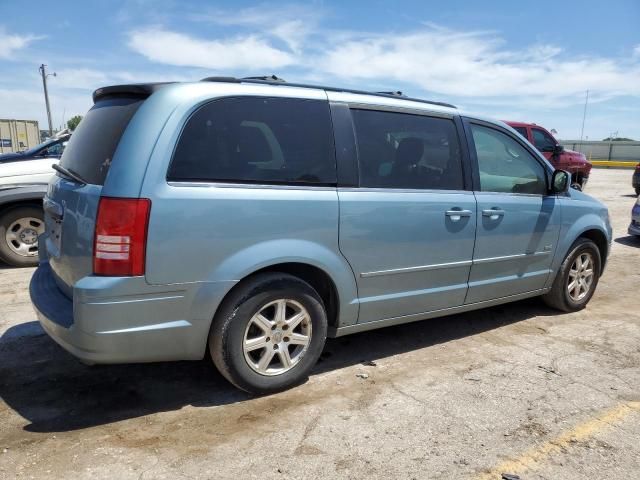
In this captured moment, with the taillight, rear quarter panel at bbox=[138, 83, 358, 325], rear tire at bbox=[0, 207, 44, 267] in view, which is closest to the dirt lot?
rear quarter panel at bbox=[138, 83, 358, 325]

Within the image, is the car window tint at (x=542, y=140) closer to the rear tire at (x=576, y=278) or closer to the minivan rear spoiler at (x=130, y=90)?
the rear tire at (x=576, y=278)

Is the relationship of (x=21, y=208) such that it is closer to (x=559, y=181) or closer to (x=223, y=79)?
(x=223, y=79)

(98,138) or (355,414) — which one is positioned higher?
(98,138)

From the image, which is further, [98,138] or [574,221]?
[574,221]

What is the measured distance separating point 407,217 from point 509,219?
1133mm

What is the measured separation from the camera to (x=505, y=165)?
4.46 meters

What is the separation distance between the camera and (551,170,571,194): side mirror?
4695 millimetres

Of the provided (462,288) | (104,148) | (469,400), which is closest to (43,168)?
(104,148)

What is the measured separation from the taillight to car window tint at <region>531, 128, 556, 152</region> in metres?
12.0

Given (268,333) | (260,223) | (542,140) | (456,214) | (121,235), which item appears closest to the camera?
(121,235)

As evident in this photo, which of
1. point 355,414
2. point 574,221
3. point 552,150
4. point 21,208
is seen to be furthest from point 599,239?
point 552,150

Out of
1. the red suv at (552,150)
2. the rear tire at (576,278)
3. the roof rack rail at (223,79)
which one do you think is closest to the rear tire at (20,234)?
the roof rack rail at (223,79)

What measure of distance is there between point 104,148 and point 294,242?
1.19 m

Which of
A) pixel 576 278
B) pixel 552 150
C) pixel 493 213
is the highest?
pixel 552 150
